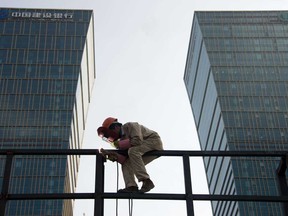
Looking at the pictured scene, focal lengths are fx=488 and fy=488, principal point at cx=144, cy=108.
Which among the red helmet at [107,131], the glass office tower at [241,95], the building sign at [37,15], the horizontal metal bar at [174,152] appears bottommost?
the horizontal metal bar at [174,152]

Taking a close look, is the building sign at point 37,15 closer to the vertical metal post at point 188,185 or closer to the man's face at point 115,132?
the man's face at point 115,132

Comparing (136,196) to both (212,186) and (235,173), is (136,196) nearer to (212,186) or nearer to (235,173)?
(235,173)

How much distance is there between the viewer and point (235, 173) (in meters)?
88.6

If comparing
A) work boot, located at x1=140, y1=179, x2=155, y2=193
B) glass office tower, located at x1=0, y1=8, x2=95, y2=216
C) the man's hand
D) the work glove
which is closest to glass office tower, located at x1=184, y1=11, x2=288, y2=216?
glass office tower, located at x1=0, y1=8, x2=95, y2=216

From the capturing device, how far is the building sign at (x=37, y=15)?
107m

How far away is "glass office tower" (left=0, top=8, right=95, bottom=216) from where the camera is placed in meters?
86.6

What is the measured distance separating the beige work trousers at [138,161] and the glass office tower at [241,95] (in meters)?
83.0

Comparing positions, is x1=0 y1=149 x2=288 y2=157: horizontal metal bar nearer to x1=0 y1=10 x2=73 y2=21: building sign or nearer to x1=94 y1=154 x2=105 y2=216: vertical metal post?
x1=94 y1=154 x2=105 y2=216: vertical metal post

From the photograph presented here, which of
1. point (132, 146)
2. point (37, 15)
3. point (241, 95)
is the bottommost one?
point (132, 146)

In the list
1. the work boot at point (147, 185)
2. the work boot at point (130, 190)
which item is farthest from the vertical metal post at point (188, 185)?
the work boot at point (130, 190)

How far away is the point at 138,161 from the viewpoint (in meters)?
4.59

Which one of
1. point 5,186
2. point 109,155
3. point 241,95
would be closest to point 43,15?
point 241,95

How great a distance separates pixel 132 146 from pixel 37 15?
109 m

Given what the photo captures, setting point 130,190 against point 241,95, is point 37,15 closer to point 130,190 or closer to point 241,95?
point 241,95
